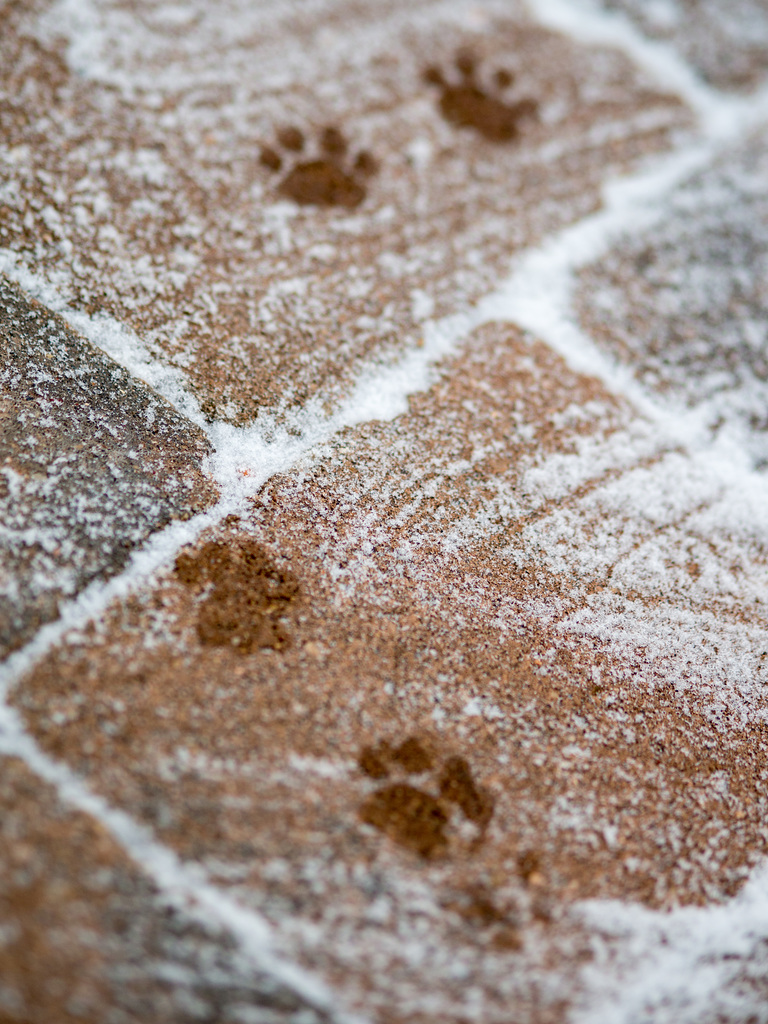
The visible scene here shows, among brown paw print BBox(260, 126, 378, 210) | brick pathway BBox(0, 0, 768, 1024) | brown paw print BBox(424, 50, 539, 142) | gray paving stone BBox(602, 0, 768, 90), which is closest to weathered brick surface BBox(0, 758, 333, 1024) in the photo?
brick pathway BBox(0, 0, 768, 1024)

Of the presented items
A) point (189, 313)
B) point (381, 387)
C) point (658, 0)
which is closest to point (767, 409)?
point (381, 387)

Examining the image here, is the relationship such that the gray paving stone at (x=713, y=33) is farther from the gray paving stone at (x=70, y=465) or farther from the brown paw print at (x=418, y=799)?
the brown paw print at (x=418, y=799)

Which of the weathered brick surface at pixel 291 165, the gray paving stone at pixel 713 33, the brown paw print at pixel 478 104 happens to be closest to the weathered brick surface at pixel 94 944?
the weathered brick surface at pixel 291 165

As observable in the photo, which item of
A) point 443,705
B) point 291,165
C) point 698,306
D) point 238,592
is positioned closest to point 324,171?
point 291,165

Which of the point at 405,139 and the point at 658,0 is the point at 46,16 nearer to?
the point at 405,139

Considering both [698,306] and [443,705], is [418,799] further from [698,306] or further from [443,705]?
[698,306]
